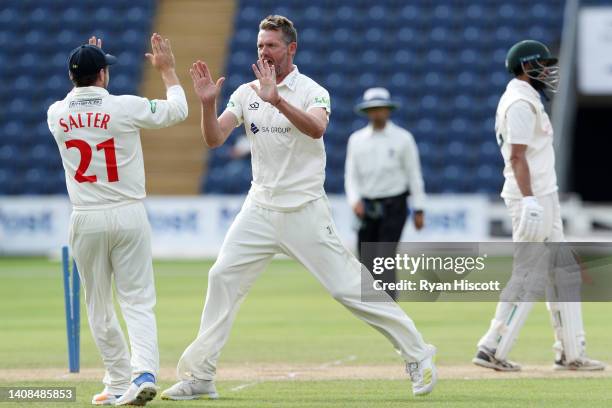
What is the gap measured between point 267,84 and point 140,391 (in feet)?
6.32

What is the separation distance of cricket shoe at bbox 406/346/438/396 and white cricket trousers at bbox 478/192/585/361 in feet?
5.06

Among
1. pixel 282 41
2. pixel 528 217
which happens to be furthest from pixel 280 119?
pixel 528 217

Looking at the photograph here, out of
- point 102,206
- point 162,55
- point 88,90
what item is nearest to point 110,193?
point 102,206

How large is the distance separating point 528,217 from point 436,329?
3.97 metres

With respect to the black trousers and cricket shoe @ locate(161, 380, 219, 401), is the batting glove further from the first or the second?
the black trousers

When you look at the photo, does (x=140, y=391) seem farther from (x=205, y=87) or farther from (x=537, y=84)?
(x=537, y=84)

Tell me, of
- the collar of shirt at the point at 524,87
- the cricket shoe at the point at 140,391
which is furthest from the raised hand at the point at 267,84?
the collar of shirt at the point at 524,87

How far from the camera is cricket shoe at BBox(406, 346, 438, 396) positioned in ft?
26.2

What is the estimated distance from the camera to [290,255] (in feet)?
26.7

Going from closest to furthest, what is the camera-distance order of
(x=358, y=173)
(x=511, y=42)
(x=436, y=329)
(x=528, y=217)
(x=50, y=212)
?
(x=528, y=217) → (x=436, y=329) → (x=358, y=173) → (x=50, y=212) → (x=511, y=42)

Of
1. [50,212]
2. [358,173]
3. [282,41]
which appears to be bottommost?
[50,212]

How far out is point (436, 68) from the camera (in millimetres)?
28844

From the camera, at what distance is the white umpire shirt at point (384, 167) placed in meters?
13.9

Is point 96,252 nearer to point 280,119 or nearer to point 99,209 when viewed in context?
point 99,209
